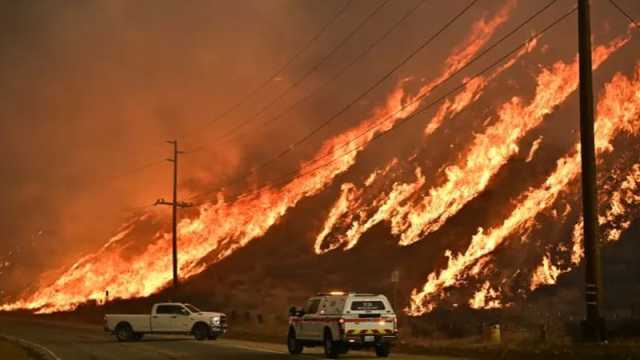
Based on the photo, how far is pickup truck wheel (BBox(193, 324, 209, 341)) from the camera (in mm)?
49875

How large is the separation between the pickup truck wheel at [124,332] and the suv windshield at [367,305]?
70.6ft

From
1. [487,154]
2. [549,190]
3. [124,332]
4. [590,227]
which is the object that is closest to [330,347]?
[590,227]

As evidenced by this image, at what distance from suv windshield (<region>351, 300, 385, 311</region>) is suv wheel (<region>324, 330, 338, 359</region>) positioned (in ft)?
4.58

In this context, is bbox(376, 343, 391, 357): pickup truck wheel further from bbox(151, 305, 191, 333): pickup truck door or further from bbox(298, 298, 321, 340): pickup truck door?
bbox(151, 305, 191, 333): pickup truck door

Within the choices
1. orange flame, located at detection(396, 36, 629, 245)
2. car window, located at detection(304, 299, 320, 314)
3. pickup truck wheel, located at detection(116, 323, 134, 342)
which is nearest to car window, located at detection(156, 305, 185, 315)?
pickup truck wheel, located at detection(116, 323, 134, 342)

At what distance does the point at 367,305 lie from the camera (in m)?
33.1

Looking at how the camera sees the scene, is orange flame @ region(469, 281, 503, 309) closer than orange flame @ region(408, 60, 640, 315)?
Yes

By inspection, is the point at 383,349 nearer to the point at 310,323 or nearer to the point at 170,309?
the point at 310,323

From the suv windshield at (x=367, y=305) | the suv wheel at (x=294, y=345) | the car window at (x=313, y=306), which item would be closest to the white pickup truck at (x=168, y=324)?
the suv wheel at (x=294, y=345)

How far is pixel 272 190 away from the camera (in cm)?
10969

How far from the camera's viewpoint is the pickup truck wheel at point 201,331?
49875 mm

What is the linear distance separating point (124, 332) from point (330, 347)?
828 inches

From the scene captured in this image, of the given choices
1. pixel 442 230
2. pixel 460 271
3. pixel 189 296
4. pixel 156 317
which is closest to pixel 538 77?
pixel 442 230

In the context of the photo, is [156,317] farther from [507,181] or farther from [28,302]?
[28,302]
